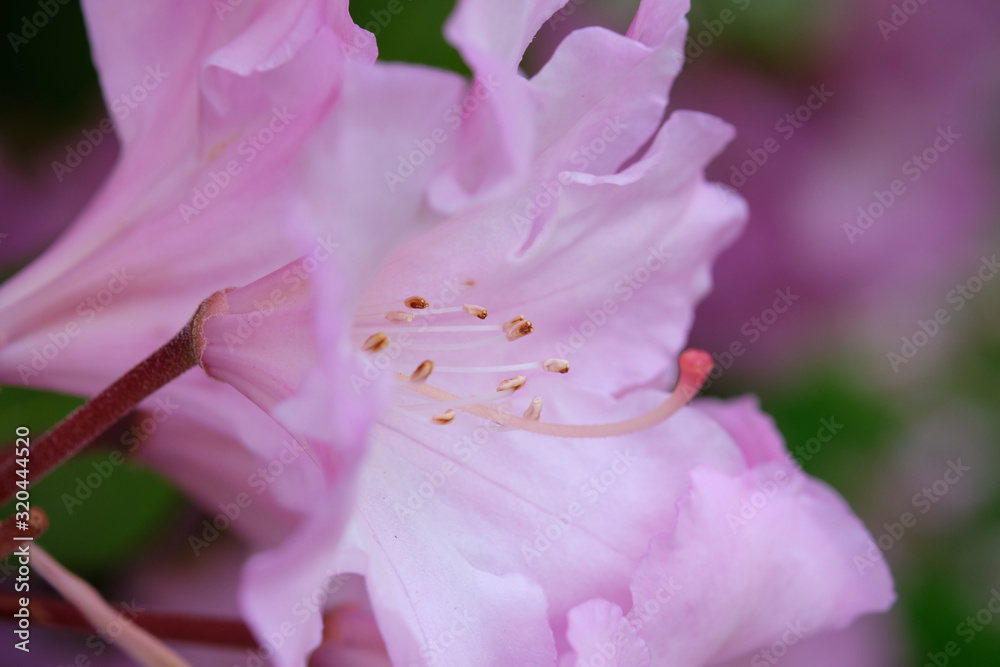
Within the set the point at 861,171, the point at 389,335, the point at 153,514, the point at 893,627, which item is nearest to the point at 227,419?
the point at 389,335

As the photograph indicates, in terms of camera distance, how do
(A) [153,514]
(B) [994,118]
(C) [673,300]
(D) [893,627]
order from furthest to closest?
(B) [994,118], (D) [893,627], (A) [153,514], (C) [673,300]

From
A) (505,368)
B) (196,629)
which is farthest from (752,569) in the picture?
(196,629)

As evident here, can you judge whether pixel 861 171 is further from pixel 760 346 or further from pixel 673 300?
pixel 673 300

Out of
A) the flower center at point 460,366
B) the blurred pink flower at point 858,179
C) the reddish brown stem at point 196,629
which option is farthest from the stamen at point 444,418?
the blurred pink flower at point 858,179

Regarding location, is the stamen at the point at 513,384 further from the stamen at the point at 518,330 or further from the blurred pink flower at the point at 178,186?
the blurred pink flower at the point at 178,186

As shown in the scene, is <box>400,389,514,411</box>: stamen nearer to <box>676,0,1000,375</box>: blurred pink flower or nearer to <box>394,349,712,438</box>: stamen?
<box>394,349,712,438</box>: stamen

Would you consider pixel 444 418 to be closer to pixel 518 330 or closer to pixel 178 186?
pixel 518 330
